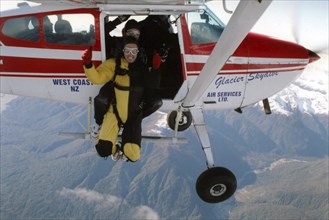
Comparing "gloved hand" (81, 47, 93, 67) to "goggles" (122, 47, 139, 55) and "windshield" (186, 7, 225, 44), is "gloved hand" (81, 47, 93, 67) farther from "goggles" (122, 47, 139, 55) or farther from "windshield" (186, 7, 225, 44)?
"windshield" (186, 7, 225, 44)

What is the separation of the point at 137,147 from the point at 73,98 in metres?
1.97

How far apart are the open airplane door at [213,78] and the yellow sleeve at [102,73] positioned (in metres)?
1.62

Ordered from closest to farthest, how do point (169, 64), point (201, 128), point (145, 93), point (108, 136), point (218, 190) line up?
1. point (108, 136)
2. point (145, 93)
3. point (218, 190)
4. point (201, 128)
5. point (169, 64)

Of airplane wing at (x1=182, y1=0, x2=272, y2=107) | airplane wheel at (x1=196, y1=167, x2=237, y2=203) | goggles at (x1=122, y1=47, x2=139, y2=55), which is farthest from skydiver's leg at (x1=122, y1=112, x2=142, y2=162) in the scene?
airplane wheel at (x1=196, y1=167, x2=237, y2=203)

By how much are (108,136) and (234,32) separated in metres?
3.34

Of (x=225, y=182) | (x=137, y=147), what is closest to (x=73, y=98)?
(x=137, y=147)

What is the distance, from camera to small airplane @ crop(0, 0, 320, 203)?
299 inches

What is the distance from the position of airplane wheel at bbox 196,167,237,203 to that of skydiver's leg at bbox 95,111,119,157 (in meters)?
2.15

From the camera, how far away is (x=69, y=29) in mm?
7727

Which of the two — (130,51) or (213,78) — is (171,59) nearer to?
(130,51)

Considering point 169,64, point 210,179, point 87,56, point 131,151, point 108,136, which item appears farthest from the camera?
point 169,64

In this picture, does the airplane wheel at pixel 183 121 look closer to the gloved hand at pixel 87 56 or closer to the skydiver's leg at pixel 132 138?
the skydiver's leg at pixel 132 138

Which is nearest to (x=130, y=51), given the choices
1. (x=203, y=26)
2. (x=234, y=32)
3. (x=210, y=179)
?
(x=203, y=26)

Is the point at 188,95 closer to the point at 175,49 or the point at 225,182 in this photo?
the point at 175,49
